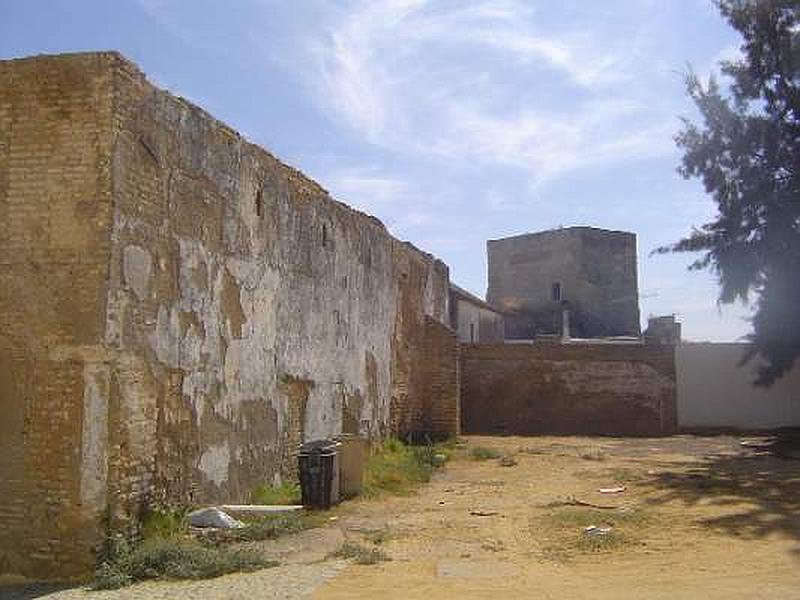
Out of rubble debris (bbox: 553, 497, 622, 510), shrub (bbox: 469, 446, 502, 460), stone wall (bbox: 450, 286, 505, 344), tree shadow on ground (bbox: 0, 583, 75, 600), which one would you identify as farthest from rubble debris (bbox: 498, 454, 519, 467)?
tree shadow on ground (bbox: 0, 583, 75, 600)

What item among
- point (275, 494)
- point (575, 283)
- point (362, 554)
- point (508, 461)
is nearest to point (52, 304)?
point (362, 554)

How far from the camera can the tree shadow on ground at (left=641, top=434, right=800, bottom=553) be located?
8.96m

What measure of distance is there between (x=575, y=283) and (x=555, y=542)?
3039 cm

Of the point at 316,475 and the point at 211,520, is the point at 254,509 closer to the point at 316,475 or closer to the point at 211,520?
the point at 211,520

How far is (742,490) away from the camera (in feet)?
38.1

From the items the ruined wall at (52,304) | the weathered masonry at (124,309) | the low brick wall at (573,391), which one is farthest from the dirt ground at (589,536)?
the low brick wall at (573,391)

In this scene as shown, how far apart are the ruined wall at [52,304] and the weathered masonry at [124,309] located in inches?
0.5

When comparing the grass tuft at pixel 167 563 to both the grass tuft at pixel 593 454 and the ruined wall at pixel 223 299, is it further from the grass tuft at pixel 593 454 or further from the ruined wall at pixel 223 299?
the grass tuft at pixel 593 454

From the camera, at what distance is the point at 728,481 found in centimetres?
1254

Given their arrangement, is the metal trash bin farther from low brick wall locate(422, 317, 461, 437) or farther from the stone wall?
the stone wall

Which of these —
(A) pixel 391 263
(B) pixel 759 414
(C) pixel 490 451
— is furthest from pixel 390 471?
(B) pixel 759 414

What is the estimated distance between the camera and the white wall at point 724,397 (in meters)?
22.7

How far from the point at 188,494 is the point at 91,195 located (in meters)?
3.28

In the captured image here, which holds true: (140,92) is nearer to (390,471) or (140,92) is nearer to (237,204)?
(237,204)
